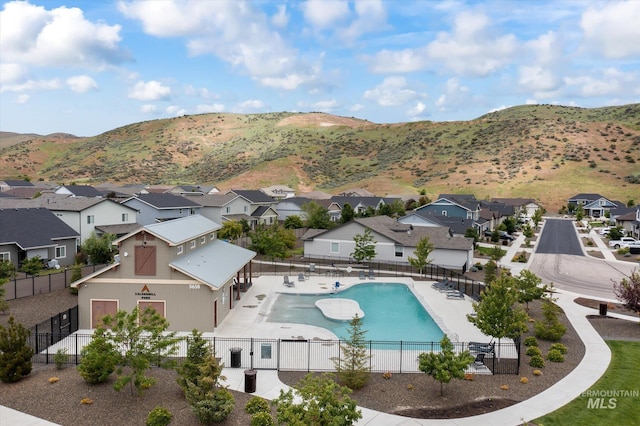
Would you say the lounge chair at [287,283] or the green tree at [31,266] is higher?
the green tree at [31,266]

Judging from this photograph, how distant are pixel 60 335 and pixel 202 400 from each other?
13.1m

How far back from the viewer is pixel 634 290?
29797mm

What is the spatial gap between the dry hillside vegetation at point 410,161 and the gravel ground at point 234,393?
353ft

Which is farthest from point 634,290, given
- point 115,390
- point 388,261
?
point 115,390

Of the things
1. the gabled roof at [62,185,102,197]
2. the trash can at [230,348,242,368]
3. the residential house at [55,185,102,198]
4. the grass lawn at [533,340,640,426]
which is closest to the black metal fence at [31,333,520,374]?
the trash can at [230,348,242,368]

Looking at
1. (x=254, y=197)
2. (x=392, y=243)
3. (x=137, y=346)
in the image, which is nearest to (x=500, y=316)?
(x=137, y=346)

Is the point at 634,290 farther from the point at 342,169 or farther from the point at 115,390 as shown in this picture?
the point at 342,169

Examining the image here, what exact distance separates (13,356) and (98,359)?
4654mm

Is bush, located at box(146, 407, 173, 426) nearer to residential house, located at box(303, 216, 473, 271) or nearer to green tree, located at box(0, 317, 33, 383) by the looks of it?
green tree, located at box(0, 317, 33, 383)

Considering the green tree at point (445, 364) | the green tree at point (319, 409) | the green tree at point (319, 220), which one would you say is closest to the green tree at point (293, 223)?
the green tree at point (319, 220)

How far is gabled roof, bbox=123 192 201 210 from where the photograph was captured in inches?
2660

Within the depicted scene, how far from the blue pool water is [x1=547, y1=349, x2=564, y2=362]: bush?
664 cm

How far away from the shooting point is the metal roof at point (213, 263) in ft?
92.4

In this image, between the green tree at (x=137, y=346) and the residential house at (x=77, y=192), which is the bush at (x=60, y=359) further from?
the residential house at (x=77, y=192)
